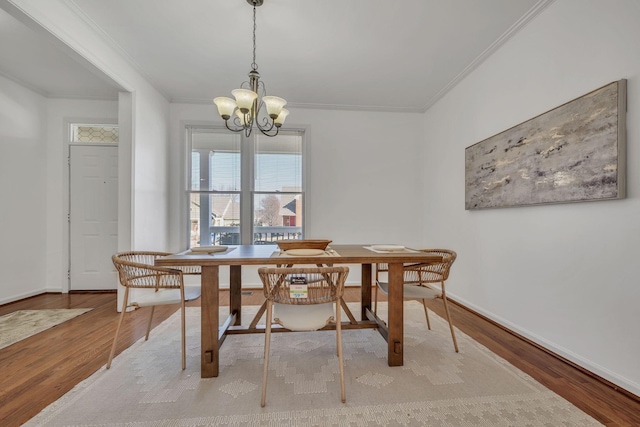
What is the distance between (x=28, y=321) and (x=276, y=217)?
2.92 m

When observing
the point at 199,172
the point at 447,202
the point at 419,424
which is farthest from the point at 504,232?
the point at 199,172

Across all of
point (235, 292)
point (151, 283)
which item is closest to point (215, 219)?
point (235, 292)

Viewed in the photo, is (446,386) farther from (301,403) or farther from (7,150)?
(7,150)

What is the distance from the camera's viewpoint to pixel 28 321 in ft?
8.86

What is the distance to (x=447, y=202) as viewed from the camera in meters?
3.64

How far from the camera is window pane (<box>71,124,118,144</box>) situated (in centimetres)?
380

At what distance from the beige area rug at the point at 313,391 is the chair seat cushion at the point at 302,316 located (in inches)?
16.7

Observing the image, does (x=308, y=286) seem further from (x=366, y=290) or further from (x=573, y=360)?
(x=573, y=360)

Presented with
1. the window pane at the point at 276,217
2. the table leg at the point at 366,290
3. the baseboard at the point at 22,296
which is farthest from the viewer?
the window pane at the point at 276,217

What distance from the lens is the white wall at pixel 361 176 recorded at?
4.14m

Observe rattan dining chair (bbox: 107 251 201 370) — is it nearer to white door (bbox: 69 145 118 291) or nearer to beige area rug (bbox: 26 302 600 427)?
beige area rug (bbox: 26 302 600 427)

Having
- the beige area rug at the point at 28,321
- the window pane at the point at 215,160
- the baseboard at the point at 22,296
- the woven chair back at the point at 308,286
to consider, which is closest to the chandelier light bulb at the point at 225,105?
the woven chair back at the point at 308,286

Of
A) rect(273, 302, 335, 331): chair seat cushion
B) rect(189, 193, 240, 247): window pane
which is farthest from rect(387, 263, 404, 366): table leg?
rect(189, 193, 240, 247): window pane

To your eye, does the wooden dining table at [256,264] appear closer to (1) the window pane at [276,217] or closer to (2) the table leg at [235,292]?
(2) the table leg at [235,292]
